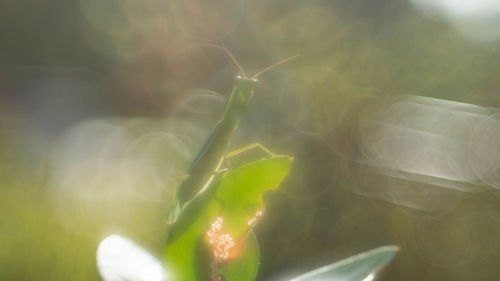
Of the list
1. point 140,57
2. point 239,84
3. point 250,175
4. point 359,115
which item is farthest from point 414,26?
point 250,175

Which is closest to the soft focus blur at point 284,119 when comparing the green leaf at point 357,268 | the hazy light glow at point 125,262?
Answer: the hazy light glow at point 125,262

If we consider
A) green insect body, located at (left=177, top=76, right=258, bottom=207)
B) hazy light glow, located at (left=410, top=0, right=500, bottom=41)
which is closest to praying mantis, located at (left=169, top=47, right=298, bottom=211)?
green insect body, located at (left=177, top=76, right=258, bottom=207)

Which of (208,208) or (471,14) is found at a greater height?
(471,14)

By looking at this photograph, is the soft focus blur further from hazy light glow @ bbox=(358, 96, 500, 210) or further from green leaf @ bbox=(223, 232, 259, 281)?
green leaf @ bbox=(223, 232, 259, 281)

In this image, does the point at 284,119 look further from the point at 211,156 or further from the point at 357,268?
the point at 357,268

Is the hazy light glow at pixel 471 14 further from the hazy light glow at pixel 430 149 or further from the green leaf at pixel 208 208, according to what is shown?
the green leaf at pixel 208 208

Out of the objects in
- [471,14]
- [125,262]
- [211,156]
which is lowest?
[125,262]

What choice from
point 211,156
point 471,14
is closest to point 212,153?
point 211,156

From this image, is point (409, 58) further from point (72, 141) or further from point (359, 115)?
point (72, 141)
